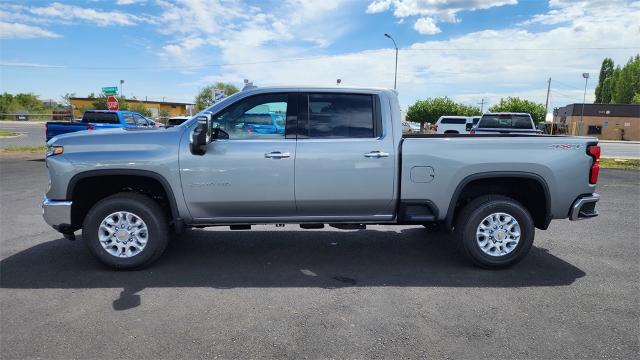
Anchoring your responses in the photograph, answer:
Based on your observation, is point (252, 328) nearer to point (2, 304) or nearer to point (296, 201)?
point (296, 201)

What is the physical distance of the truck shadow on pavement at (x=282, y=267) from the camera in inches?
177

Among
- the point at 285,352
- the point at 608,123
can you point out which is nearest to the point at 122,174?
the point at 285,352

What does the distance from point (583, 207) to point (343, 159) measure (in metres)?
2.71

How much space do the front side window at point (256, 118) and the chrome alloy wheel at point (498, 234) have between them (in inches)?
96.7

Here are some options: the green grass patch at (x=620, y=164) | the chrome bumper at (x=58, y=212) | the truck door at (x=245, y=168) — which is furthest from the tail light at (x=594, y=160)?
the green grass patch at (x=620, y=164)

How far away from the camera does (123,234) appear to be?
471 centimetres

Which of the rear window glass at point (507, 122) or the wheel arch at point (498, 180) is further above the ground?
the rear window glass at point (507, 122)

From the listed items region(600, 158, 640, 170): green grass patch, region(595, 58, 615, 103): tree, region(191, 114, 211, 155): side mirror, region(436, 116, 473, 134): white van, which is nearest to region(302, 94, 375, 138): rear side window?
region(191, 114, 211, 155): side mirror

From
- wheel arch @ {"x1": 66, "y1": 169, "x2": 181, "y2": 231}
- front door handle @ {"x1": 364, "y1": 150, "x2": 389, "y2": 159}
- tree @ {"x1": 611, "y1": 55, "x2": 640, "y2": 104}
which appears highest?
tree @ {"x1": 611, "y1": 55, "x2": 640, "y2": 104}

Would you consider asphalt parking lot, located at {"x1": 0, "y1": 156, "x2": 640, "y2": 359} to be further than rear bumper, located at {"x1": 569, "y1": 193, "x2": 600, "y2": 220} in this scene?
No

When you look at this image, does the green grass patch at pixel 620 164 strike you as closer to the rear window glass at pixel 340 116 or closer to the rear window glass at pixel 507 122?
the rear window glass at pixel 507 122

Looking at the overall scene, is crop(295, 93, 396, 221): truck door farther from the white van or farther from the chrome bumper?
the white van

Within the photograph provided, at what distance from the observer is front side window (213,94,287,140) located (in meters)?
4.76

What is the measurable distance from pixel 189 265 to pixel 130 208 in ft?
3.04
